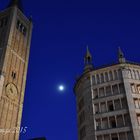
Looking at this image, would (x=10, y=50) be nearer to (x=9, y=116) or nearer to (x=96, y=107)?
(x=9, y=116)

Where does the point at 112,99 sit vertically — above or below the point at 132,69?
below

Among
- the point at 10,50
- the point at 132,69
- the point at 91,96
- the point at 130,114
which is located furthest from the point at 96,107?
the point at 10,50

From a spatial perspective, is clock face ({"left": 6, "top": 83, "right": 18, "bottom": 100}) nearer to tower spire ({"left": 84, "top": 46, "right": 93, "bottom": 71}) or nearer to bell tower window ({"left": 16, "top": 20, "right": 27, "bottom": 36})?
tower spire ({"left": 84, "top": 46, "right": 93, "bottom": 71})

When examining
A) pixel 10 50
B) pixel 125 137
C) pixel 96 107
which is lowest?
pixel 125 137

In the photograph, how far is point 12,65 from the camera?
199 ft

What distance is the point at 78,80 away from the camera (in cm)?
5253

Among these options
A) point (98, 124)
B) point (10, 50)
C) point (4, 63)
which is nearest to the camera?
point (98, 124)

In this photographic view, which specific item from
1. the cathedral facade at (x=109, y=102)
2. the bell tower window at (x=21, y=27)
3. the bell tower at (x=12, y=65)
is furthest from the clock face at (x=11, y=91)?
the bell tower window at (x=21, y=27)

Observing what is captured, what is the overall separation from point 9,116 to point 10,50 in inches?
705

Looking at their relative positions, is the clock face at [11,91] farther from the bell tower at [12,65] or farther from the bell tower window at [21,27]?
the bell tower window at [21,27]

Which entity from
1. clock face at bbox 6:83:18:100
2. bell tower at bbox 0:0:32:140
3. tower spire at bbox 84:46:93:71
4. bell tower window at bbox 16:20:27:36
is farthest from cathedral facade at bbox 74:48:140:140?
bell tower window at bbox 16:20:27:36

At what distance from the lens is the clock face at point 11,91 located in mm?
55575

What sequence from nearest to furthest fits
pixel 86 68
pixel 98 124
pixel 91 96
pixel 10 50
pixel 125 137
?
pixel 125 137, pixel 98 124, pixel 91 96, pixel 86 68, pixel 10 50

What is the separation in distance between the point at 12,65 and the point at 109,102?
28.4 m
